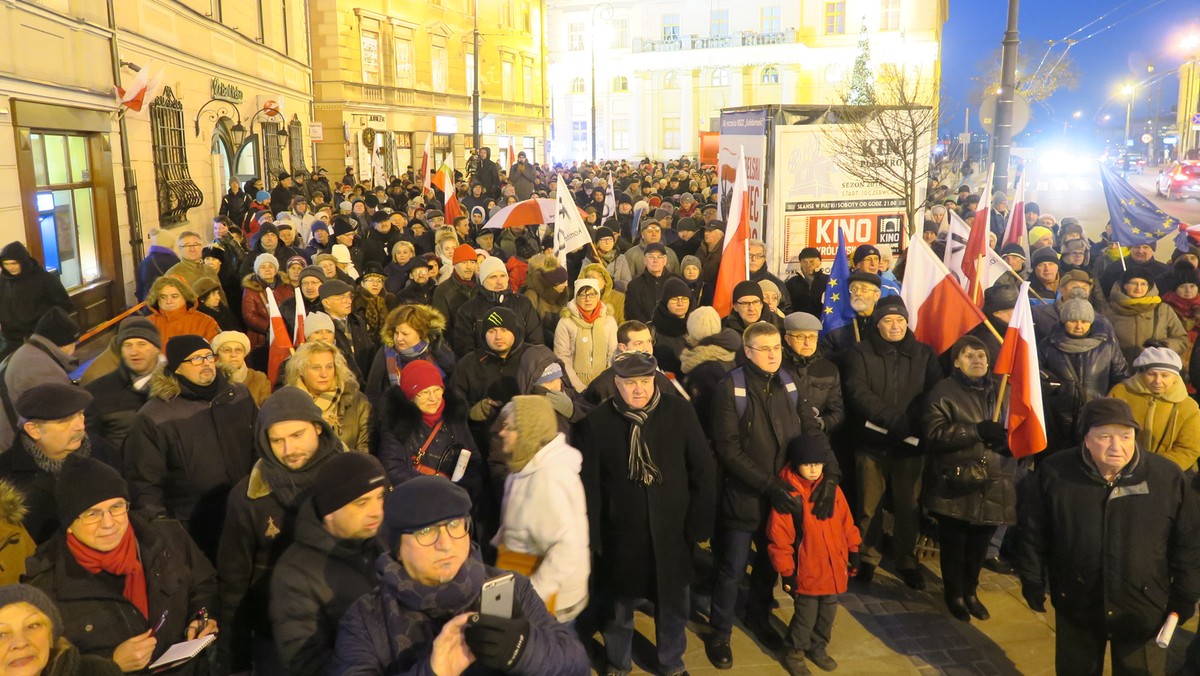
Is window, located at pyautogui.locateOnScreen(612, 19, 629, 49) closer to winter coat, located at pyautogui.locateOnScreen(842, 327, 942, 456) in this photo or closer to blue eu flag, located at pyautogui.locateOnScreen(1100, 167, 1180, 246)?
blue eu flag, located at pyautogui.locateOnScreen(1100, 167, 1180, 246)

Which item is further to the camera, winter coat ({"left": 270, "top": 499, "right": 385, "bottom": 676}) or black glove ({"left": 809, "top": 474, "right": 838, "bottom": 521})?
black glove ({"left": 809, "top": 474, "right": 838, "bottom": 521})

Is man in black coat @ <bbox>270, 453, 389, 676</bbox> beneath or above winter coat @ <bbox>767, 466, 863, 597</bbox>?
above

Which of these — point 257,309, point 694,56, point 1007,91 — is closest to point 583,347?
point 257,309

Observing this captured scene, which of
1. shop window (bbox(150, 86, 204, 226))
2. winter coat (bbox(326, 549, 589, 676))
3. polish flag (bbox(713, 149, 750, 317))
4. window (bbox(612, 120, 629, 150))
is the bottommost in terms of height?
winter coat (bbox(326, 549, 589, 676))

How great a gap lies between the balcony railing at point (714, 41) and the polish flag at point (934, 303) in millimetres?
61539

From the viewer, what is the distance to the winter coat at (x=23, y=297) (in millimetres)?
7875

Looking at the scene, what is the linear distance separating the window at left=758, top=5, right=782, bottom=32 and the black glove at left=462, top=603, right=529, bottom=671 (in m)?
68.3

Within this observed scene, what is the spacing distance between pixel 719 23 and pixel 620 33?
7.85 m

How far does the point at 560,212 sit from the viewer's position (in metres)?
9.80

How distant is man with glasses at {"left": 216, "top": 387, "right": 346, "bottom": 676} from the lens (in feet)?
11.6

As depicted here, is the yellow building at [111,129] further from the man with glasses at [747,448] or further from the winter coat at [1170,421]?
the winter coat at [1170,421]

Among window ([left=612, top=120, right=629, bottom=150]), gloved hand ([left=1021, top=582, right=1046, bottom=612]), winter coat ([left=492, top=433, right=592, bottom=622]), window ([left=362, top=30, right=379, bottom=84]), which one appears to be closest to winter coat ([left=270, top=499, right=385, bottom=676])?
winter coat ([left=492, top=433, right=592, bottom=622])

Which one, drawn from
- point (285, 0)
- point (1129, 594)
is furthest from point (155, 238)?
point (285, 0)

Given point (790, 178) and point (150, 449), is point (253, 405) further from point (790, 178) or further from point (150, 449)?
point (790, 178)
